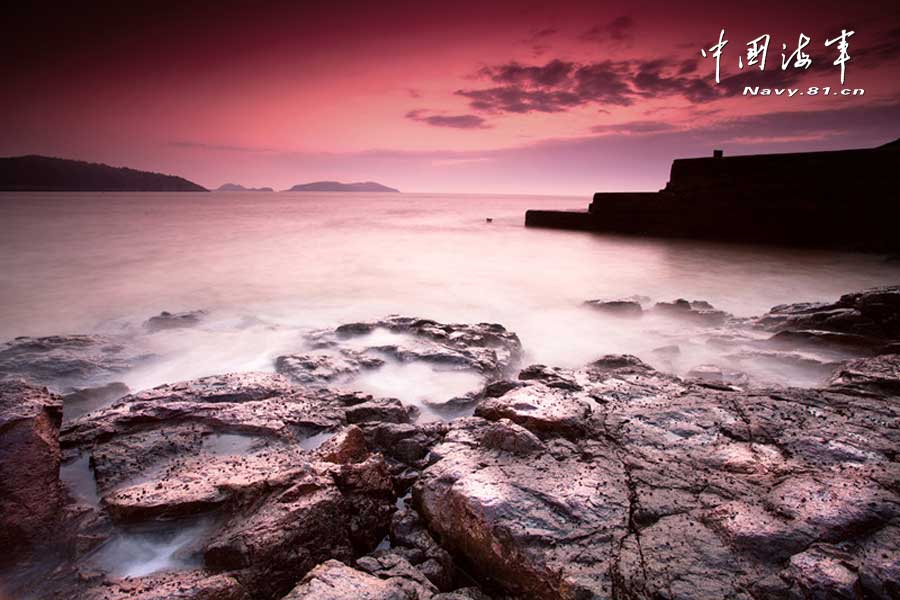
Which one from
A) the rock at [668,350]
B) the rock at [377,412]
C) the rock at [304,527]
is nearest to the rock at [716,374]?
the rock at [668,350]

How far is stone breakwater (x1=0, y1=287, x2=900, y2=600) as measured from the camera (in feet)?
6.40

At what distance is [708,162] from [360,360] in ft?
60.1

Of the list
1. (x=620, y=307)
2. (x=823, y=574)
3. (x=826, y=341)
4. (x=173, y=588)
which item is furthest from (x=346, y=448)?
(x=620, y=307)

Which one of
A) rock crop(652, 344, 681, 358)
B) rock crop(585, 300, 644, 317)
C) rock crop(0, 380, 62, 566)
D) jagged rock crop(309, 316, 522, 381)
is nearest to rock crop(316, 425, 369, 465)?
rock crop(0, 380, 62, 566)

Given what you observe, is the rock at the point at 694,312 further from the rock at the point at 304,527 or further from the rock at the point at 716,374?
the rock at the point at 304,527

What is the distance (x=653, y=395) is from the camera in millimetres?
3441

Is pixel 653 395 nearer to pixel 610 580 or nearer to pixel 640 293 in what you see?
pixel 610 580

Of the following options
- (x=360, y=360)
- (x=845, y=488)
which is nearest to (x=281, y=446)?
(x=360, y=360)

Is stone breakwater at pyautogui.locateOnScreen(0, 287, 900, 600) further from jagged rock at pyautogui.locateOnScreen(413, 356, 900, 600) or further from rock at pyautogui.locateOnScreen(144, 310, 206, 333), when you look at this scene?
rock at pyautogui.locateOnScreen(144, 310, 206, 333)

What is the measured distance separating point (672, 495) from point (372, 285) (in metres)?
8.85

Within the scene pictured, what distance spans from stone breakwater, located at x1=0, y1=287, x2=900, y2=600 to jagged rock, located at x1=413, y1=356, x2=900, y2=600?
0.01m

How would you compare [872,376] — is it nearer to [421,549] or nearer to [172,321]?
[421,549]

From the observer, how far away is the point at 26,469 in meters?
2.39

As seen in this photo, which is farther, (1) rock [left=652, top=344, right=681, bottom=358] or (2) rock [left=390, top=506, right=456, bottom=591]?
(1) rock [left=652, top=344, right=681, bottom=358]
